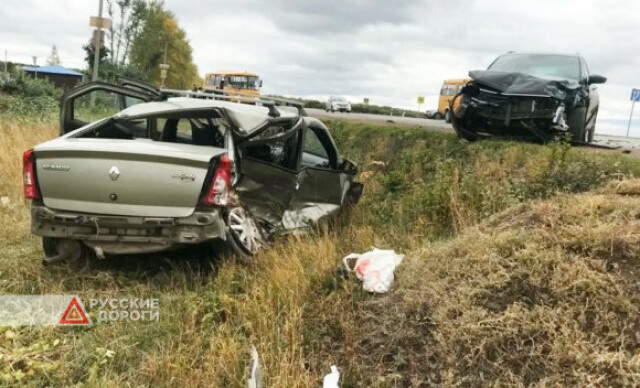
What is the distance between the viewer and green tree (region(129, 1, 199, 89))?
46.2m

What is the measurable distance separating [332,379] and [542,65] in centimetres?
710

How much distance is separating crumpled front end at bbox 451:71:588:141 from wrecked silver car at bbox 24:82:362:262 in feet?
11.6

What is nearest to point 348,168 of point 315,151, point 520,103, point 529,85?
point 315,151

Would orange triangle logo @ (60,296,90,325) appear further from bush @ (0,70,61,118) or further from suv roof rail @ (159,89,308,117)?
bush @ (0,70,61,118)

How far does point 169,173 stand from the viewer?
4168 mm

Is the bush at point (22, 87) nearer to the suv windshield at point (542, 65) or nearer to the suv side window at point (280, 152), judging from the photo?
the suv windshield at point (542, 65)

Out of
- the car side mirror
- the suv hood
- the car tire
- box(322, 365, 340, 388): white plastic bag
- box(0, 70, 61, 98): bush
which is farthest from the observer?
box(0, 70, 61, 98): bush

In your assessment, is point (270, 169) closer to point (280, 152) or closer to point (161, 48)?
point (280, 152)

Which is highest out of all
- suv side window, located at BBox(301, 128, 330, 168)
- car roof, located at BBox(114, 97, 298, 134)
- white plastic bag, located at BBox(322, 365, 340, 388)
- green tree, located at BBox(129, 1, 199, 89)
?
green tree, located at BBox(129, 1, 199, 89)

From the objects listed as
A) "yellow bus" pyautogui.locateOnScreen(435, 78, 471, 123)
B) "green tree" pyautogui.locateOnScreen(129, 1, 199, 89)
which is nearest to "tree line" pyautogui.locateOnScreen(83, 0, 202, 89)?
"green tree" pyautogui.locateOnScreen(129, 1, 199, 89)

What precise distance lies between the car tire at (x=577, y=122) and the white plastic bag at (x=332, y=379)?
583 cm

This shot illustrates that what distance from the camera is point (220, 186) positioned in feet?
14.0

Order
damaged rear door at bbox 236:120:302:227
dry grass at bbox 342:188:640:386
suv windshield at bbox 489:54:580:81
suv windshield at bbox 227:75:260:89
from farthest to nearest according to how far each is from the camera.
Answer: suv windshield at bbox 227:75:260:89
suv windshield at bbox 489:54:580:81
damaged rear door at bbox 236:120:302:227
dry grass at bbox 342:188:640:386

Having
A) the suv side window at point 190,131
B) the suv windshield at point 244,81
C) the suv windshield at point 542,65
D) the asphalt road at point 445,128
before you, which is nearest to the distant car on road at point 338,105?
the suv windshield at point 244,81
